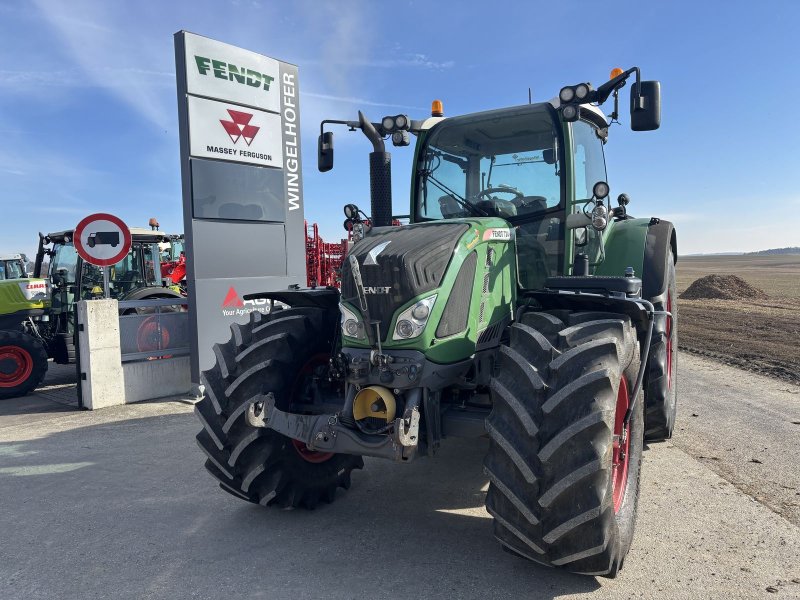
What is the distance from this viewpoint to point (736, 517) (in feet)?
12.1

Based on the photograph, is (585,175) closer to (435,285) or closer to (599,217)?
(599,217)

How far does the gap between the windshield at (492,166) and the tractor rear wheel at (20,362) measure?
6550 mm

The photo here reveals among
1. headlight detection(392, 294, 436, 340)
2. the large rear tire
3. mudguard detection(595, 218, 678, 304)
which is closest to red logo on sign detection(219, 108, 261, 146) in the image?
mudguard detection(595, 218, 678, 304)

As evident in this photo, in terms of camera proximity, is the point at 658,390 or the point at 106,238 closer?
the point at 658,390

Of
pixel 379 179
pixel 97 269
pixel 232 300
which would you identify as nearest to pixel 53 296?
pixel 97 269

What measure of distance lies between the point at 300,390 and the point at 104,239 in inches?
193

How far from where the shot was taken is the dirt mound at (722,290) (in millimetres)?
18609

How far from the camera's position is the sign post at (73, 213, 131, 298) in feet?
24.3

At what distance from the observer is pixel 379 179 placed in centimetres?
481

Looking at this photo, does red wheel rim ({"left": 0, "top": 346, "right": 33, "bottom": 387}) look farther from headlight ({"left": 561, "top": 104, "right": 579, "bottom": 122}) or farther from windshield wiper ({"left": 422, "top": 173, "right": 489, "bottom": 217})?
headlight ({"left": 561, "top": 104, "right": 579, "bottom": 122})

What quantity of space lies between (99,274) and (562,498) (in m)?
9.91

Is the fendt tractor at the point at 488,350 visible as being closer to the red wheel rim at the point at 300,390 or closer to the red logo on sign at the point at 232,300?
the red wheel rim at the point at 300,390

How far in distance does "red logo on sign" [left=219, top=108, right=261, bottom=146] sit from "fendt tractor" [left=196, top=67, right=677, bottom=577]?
3.27m

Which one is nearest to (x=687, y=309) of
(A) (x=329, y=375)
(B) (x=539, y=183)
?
(B) (x=539, y=183)
